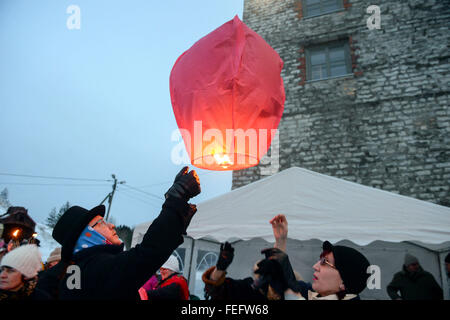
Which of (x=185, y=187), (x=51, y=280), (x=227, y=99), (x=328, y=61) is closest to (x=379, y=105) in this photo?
(x=328, y=61)

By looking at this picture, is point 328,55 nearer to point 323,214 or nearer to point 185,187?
point 323,214

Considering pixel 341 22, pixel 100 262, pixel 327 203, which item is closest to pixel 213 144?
pixel 100 262

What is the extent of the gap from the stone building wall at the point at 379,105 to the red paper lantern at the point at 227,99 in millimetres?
5251

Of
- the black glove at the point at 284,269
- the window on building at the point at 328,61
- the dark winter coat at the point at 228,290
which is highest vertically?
the window on building at the point at 328,61

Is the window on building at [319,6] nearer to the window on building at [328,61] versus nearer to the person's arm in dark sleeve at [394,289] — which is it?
the window on building at [328,61]

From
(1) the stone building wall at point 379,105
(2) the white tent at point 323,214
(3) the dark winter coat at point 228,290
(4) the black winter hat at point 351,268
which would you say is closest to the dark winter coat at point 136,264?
(4) the black winter hat at point 351,268

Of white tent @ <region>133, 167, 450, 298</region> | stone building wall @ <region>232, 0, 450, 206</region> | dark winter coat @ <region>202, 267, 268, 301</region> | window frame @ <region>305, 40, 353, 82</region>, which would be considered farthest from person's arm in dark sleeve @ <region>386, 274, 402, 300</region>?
window frame @ <region>305, 40, 353, 82</region>

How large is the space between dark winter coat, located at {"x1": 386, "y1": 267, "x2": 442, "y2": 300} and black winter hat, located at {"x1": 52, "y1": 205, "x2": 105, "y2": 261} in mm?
4321

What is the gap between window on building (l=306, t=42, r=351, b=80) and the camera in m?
7.05

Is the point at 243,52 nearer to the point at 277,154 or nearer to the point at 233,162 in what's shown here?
the point at 233,162

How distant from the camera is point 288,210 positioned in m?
3.04

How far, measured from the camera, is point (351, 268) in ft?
4.95

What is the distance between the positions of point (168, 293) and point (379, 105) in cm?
644

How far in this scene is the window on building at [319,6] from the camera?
7.48 m
